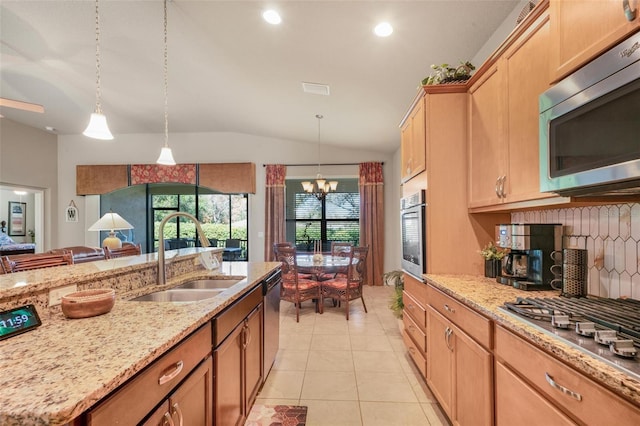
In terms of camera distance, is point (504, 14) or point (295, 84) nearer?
point (504, 14)

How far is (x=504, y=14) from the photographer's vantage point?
207 cm

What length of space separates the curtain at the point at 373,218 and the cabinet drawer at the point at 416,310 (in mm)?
3308

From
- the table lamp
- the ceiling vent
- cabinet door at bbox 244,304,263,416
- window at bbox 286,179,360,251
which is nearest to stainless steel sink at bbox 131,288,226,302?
cabinet door at bbox 244,304,263,416

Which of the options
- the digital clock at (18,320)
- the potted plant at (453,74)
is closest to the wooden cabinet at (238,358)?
the digital clock at (18,320)

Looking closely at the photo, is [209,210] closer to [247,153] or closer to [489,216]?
[247,153]

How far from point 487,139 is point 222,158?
5386 mm

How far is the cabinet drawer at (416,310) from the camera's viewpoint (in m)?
2.17

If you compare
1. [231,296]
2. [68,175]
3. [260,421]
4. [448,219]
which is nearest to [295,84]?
[448,219]

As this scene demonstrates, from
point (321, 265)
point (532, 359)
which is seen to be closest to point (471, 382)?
point (532, 359)

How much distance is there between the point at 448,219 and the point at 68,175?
779 cm

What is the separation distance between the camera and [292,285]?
3930 mm

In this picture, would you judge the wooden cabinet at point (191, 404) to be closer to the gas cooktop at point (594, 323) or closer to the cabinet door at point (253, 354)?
the cabinet door at point (253, 354)

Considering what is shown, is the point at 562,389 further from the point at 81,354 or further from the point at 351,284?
the point at 351,284

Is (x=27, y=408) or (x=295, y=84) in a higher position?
(x=295, y=84)
